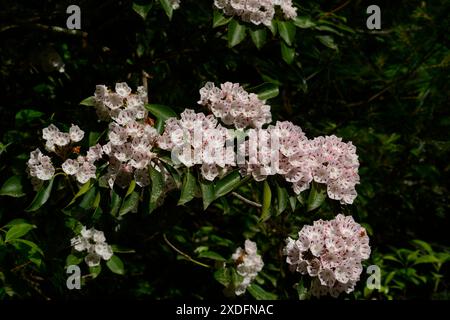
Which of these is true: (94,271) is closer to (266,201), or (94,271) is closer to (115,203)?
(115,203)

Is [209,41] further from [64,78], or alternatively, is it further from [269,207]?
[269,207]

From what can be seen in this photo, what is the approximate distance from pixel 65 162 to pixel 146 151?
0.30 meters

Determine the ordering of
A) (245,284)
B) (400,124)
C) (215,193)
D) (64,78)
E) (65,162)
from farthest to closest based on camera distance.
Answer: (400,124), (64,78), (245,284), (65,162), (215,193)

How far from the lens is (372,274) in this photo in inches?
95.6

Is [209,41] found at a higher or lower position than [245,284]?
higher

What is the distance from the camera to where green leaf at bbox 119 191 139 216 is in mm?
1903

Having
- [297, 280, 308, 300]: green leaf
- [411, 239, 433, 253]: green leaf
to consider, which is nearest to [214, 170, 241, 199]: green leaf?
[297, 280, 308, 300]: green leaf

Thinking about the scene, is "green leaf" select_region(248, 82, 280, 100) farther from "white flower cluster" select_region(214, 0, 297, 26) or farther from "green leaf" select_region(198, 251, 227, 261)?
"green leaf" select_region(198, 251, 227, 261)

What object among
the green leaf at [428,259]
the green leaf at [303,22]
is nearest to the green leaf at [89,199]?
the green leaf at [303,22]

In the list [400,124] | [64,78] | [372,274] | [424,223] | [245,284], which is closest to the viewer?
[372,274]

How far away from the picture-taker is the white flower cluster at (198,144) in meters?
1.90

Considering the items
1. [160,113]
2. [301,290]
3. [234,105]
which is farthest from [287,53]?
[301,290]

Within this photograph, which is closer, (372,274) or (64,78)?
(372,274)
